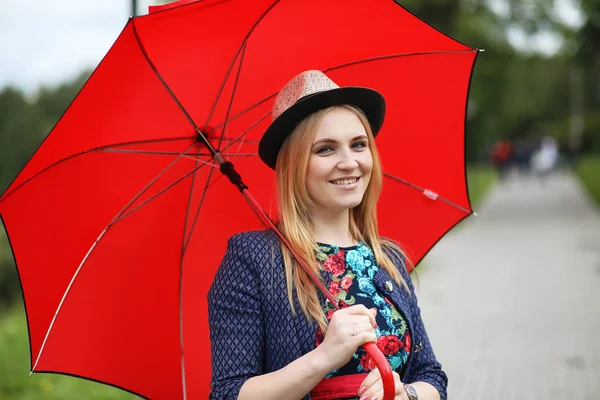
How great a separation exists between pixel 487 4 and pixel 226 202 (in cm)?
1902

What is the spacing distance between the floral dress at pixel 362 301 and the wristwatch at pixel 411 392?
0.22 ft

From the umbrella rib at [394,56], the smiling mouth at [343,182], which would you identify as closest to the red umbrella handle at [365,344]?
the smiling mouth at [343,182]

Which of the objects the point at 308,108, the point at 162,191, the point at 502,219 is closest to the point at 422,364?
the point at 308,108

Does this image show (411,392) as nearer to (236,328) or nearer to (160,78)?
(236,328)

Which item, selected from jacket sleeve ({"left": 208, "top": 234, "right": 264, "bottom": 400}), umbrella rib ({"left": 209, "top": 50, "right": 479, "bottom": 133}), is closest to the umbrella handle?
jacket sleeve ({"left": 208, "top": 234, "right": 264, "bottom": 400})

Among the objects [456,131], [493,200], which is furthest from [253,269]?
[493,200]

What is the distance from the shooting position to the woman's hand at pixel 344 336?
2.03 meters

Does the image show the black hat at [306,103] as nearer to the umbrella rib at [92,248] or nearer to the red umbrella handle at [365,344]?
the red umbrella handle at [365,344]

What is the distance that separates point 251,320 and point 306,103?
0.64 meters

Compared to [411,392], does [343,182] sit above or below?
above

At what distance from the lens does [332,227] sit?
2.45 meters

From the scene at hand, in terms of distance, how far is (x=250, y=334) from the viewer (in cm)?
218

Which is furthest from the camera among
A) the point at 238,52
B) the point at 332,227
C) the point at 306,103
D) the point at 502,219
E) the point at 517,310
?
the point at 502,219

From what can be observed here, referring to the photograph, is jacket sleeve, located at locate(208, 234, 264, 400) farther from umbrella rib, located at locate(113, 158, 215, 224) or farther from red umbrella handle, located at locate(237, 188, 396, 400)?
umbrella rib, located at locate(113, 158, 215, 224)
